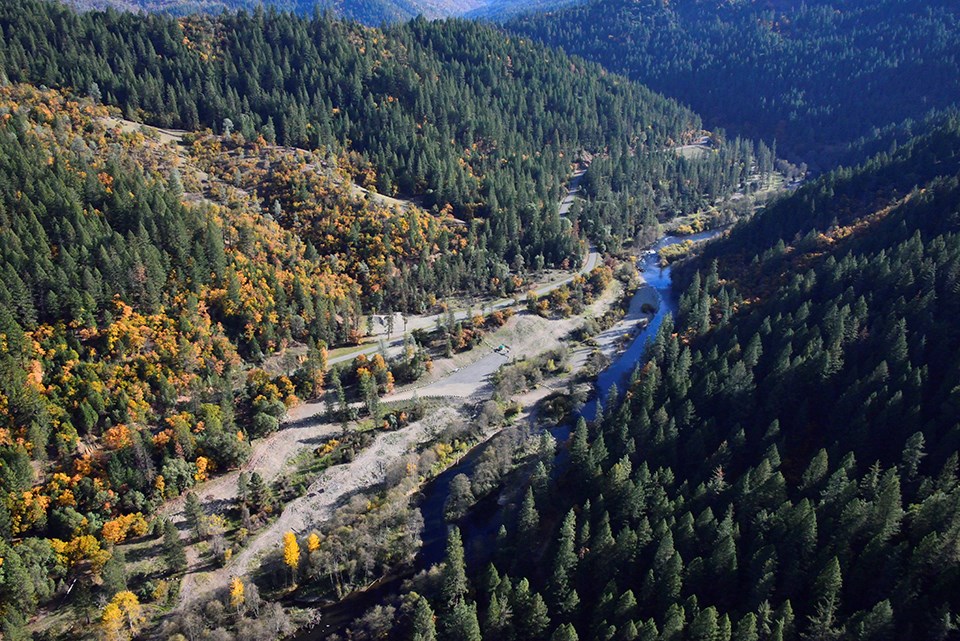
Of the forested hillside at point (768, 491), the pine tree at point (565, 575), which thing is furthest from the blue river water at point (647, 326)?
the pine tree at point (565, 575)

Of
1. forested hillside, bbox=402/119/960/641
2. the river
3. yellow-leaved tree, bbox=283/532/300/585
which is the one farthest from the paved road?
yellow-leaved tree, bbox=283/532/300/585

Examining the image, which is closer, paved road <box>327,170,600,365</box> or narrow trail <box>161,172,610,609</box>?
narrow trail <box>161,172,610,609</box>

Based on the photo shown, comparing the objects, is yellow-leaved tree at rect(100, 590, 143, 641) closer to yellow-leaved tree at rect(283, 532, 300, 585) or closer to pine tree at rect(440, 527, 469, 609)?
yellow-leaved tree at rect(283, 532, 300, 585)

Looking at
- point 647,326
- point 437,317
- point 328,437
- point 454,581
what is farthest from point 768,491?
point 437,317

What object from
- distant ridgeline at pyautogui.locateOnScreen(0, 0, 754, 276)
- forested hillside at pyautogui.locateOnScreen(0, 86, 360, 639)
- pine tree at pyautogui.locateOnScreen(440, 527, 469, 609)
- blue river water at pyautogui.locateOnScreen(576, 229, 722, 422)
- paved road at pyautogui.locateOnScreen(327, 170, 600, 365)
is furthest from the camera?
distant ridgeline at pyautogui.locateOnScreen(0, 0, 754, 276)

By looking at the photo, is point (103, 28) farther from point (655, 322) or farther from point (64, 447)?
point (655, 322)

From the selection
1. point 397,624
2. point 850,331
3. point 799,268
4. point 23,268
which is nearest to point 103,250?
point 23,268
